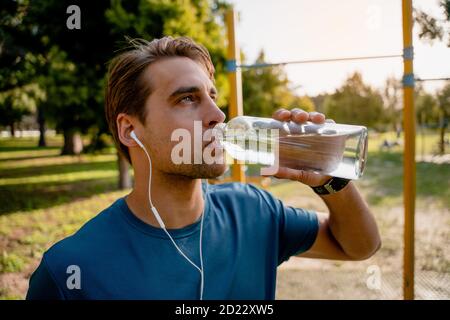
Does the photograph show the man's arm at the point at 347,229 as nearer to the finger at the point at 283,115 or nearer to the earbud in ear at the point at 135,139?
the finger at the point at 283,115

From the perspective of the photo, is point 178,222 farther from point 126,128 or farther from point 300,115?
point 300,115

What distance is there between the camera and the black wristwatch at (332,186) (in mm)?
1627

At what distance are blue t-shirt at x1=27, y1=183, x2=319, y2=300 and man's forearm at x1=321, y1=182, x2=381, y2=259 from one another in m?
0.12

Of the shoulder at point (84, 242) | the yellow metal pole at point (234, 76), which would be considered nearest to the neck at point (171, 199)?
the shoulder at point (84, 242)

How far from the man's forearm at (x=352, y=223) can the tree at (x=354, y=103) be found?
4.30 ft

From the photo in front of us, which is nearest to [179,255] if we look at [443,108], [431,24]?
[431,24]

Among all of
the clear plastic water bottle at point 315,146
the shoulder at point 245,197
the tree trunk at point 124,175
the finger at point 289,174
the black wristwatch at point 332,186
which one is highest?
the clear plastic water bottle at point 315,146

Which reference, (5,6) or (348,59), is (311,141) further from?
(5,6)

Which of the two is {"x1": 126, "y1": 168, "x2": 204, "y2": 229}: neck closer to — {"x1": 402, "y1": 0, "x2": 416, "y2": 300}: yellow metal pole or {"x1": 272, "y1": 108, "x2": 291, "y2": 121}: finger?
{"x1": 272, "y1": 108, "x2": 291, "y2": 121}: finger

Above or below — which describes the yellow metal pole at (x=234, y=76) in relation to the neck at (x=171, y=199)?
above

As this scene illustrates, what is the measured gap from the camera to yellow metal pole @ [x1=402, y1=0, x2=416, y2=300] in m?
2.16

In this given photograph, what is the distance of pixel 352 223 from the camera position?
173cm

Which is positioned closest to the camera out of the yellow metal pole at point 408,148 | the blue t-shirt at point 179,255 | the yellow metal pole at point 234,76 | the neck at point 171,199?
the blue t-shirt at point 179,255

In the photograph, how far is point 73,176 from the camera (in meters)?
12.5
